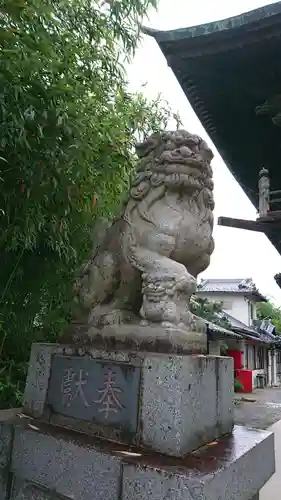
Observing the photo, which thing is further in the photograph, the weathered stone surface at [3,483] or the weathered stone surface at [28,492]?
the weathered stone surface at [3,483]

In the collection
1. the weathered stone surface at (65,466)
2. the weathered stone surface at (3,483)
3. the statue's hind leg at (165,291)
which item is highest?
the statue's hind leg at (165,291)

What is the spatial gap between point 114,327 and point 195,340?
419 mm

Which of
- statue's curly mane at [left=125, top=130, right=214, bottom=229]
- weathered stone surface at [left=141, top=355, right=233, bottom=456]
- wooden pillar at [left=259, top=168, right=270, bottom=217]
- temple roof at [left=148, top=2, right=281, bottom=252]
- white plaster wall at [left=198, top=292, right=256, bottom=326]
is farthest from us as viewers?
white plaster wall at [left=198, top=292, right=256, bottom=326]

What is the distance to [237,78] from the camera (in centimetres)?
394

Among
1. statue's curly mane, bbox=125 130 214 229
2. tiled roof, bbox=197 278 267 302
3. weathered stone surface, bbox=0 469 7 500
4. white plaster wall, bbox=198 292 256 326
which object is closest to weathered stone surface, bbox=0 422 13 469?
weathered stone surface, bbox=0 469 7 500

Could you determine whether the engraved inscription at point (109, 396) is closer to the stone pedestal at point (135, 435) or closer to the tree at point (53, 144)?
the stone pedestal at point (135, 435)

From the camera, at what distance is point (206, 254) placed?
2.15m

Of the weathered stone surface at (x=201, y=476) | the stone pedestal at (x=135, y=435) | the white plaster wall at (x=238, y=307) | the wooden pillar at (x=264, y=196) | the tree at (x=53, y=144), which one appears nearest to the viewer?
the weathered stone surface at (x=201, y=476)

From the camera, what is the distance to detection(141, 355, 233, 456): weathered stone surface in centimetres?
161

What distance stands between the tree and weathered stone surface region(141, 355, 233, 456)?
4.22ft

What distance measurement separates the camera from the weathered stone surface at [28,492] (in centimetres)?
178

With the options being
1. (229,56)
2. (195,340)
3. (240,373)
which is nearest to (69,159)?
(195,340)

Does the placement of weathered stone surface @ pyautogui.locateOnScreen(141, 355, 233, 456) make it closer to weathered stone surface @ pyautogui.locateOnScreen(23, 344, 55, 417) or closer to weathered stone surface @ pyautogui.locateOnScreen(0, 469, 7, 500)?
weathered stone surface @ pyautogui.locateOnScreen(23, 344, 55, 417)

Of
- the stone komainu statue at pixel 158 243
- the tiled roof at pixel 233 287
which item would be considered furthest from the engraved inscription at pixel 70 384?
the tiled roof at pixel 233 287
